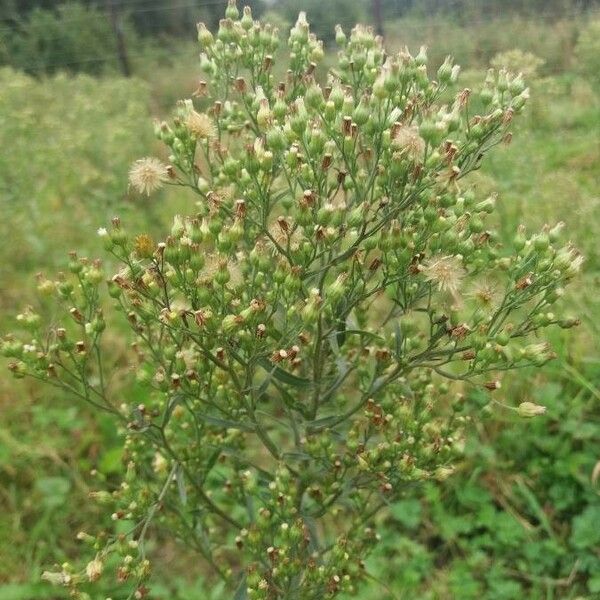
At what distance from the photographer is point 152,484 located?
244cm

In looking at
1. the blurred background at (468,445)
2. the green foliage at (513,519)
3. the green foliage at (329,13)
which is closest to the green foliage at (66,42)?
the green foliage at (329,13)

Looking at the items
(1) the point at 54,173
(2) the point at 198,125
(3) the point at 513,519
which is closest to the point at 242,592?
(2) the point at 198,125

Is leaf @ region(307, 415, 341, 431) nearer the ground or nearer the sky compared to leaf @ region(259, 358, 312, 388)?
nearer the ground

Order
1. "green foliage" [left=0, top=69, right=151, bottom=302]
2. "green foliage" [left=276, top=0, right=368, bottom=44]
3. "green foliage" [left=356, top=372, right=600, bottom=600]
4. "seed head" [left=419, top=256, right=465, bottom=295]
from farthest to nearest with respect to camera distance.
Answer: "green foliage" [left=276, top=0, right=368, bottom=44], "green foliage" [left=0, top=69, right=151, bottom=302], "green foliage" [left=356, top=372, right=600, bottom=600], "seed head" [left=419, top=256, right=465, bottom=295]

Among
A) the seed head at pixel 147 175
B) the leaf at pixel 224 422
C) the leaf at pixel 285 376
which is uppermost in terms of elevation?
the seed head at pixel 147 175

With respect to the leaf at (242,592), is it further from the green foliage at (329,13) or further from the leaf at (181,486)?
the green foliage at (329,13)

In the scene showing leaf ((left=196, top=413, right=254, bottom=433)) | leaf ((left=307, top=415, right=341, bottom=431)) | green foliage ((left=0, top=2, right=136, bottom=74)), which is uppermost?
Result: leaf ((left=196, top=413, right=254, bottom=433))

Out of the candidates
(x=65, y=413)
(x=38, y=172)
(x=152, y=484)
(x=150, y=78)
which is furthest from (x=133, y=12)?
(x=152, y=484)

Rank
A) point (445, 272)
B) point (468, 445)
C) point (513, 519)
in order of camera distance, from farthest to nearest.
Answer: point (468, 445), point (513, 519), point (445, 272)

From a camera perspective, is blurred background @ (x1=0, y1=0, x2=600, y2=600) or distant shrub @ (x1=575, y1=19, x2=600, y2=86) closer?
blurred background @ (x1=0, y1=0, x2=600, y2=600)

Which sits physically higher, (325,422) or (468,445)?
(325,422)

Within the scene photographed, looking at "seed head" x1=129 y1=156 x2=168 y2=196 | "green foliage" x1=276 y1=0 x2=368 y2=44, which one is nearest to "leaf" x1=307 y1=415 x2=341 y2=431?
"seed head" x1=129 y1=156 x2=168 y2=196

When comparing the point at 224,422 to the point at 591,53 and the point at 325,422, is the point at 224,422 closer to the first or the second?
the point at 325,422

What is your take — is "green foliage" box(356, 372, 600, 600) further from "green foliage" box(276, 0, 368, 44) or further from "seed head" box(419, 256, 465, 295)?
"green foliage" box(276, 0, 368, 44)
